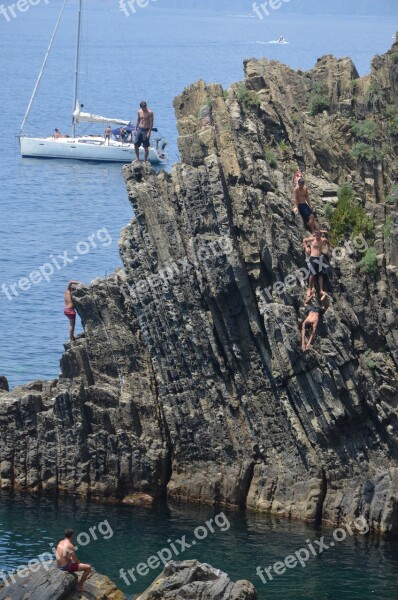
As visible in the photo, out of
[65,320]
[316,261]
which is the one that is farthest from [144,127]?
[65,320]

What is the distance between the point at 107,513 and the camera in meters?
52.9

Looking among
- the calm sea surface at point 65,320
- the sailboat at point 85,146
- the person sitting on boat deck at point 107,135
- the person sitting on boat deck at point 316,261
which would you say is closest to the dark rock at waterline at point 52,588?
the calm sea surface at point 65,320

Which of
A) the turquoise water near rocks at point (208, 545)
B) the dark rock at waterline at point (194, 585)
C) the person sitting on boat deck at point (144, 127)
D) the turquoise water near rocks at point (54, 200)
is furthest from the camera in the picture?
the turquoise water near rocks at point (54, 200)

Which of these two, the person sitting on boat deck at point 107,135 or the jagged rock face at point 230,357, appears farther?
the person sitting on boat deck at point 107,135

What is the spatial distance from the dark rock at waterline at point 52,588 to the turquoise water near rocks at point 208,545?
7.41 feet

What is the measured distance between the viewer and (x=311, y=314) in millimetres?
51188

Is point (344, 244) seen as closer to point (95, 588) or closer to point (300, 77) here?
point (300, 77)

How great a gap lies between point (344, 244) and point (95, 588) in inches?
672

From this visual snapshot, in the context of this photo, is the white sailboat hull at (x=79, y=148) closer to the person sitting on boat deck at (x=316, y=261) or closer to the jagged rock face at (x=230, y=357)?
the jagged rock face at (x=230, y=357)

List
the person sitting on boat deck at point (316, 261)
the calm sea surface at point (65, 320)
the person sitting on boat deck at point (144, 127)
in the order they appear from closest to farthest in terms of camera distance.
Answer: the calm sea surface at point (65, 320)
the person sitting on boat deck at point (316, 261)
the person sitting on boat deck at point (144, 127)

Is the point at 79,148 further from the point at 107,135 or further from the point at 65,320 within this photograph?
the point at 65,320

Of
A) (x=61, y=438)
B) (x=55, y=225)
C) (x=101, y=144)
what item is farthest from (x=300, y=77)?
(x=101, y=144)

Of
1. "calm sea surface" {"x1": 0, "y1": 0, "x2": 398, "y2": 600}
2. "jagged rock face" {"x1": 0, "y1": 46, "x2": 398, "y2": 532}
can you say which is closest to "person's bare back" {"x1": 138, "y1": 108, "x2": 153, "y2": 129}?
"jagged rock face" {"x1": 0, "y1": 46, "x2": 398, "y2": 532}

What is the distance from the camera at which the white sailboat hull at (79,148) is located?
134 meters
